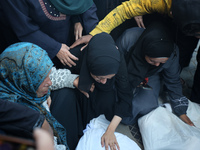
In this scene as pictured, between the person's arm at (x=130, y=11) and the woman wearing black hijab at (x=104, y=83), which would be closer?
the woman wearing black hijab at (x=104, y=83)

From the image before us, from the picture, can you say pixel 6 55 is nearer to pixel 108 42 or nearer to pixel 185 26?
pixel 108 42

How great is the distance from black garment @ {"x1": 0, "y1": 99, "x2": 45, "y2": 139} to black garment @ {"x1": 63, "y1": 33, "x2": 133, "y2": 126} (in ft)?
1.93

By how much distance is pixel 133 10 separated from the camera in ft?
4.94

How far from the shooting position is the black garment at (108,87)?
1.25 metres

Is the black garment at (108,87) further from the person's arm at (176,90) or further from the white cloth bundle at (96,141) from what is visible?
the person's arm at (176,90)

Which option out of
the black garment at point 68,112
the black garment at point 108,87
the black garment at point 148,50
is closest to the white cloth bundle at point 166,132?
the black garment at point 108,87

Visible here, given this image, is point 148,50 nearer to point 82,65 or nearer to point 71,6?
point 82,65

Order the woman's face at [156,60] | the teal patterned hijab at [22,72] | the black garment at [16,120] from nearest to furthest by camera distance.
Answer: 1. the black garment at [16,120]
2. the teal patterned hijab at [22,72]
3. the woman's face at [156,60]

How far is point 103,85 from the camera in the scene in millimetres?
1479

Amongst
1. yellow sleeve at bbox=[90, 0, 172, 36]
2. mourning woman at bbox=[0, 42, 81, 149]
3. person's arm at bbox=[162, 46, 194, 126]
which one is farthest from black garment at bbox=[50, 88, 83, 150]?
person's arm at bbox=[162, 46, 194, 126]

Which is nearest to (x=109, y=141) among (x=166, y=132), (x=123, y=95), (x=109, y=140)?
(x=109, y=140)

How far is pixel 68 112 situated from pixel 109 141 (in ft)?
1.36

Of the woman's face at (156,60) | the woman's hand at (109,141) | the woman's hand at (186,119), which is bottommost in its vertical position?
the woman's hand at (186,119)

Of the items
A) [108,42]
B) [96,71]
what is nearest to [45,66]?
[96,71]
